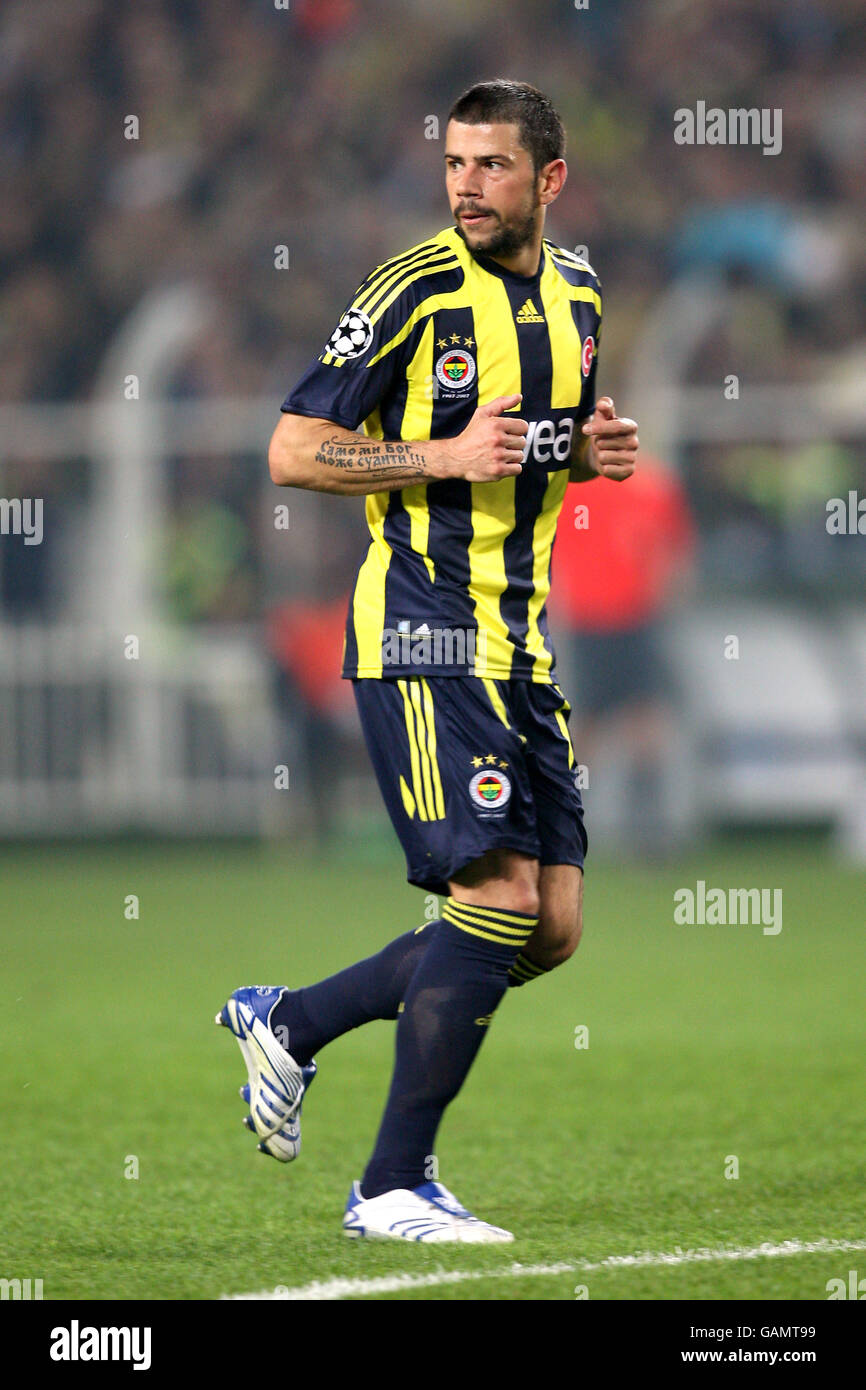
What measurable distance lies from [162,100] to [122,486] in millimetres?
4443

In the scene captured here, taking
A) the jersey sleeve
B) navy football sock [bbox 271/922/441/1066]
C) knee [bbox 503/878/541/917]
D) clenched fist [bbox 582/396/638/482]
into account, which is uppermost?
the jersey sleeve

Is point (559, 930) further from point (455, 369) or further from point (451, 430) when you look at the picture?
point (455, 369)

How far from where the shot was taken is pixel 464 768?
3.53 meters

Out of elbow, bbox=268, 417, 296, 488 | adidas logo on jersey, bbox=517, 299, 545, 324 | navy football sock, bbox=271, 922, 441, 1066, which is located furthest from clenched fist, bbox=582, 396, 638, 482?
navy football sock, bbox=271, 922, 441, 1066

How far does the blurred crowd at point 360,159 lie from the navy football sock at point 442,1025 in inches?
433

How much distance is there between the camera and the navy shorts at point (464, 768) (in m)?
3.52

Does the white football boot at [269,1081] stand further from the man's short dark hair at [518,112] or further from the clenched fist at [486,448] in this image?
the man's short dark hair at [518,112]

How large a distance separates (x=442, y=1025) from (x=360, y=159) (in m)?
12.9

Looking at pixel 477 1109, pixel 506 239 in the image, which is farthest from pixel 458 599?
pixel 477 1109

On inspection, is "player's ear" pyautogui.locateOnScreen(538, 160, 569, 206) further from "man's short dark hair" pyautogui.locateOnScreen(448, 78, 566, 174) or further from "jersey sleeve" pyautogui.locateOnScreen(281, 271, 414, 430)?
"jersey sleeve" pyautogui.locateOnScreen(281, 271, 414, 430)

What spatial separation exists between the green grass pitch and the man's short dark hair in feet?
6.17

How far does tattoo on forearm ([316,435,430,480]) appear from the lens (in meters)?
3.59
